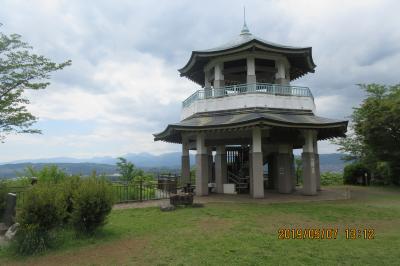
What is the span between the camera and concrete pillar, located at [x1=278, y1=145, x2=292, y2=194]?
1953 cm

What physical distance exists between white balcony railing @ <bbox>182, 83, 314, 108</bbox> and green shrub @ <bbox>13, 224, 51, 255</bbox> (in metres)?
12.7

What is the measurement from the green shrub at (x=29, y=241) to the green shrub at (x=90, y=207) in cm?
104

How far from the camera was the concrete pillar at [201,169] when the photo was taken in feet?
58.7

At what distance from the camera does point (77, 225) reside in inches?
353

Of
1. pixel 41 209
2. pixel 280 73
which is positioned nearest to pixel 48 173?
pixel 41 209

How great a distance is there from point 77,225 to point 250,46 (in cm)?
1300

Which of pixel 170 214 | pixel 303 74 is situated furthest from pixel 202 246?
pixel 303 74

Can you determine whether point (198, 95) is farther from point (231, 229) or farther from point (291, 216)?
point (231, 229)

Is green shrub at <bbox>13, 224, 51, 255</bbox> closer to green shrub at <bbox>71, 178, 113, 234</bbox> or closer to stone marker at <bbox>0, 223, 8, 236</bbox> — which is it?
green shrub at <bbox>71, 178, 113, 234</bbox>

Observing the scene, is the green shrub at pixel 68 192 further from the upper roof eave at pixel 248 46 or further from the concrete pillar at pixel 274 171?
the concrete pillar at pixel 274 171

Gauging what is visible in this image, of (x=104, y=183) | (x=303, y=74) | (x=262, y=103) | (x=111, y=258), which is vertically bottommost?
(x=111, y=258)

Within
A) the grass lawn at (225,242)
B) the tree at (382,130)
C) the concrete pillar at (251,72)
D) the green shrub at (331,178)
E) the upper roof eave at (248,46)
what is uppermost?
the upper roof eave at (248,46)

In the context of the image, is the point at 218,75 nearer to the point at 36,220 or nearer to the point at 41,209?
the point at 41,209

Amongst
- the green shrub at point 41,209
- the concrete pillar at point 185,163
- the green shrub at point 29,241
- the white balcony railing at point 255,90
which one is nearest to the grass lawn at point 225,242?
the green shrub at point 29,241
